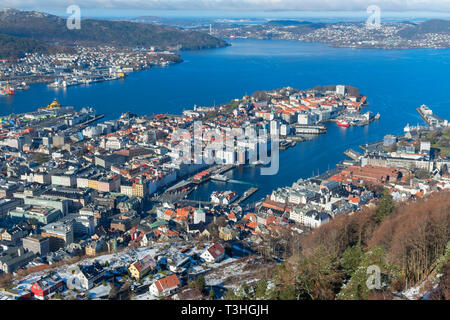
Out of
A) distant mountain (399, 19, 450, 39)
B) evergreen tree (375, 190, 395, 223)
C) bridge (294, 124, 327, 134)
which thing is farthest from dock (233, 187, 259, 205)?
distant mountain (399, 19, 450, 39)

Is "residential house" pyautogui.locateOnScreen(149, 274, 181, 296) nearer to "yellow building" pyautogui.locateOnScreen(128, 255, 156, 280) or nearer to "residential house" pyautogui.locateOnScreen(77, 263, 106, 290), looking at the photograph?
"yellow building" pyautogui.locateOnScreen(128, 255, 156, 280)

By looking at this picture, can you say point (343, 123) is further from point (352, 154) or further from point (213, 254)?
point (213, 254)

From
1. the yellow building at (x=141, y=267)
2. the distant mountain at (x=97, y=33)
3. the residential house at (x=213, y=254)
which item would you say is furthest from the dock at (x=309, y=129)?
the distant mountain at (x=97, y=33)

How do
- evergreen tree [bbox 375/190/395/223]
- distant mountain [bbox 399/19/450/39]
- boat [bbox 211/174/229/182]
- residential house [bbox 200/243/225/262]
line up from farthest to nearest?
1. distant mountain [bbox 399/19/450/39]
2. boat [bbox 211/174/229/182]
3. evergreen tree [bbox 375/190/395/223]
4. residential house [bbox 200/243/225/262]

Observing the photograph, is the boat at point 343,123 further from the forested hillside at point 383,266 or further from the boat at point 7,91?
the boat at point 7,91

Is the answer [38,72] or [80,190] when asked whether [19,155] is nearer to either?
[80,190]
